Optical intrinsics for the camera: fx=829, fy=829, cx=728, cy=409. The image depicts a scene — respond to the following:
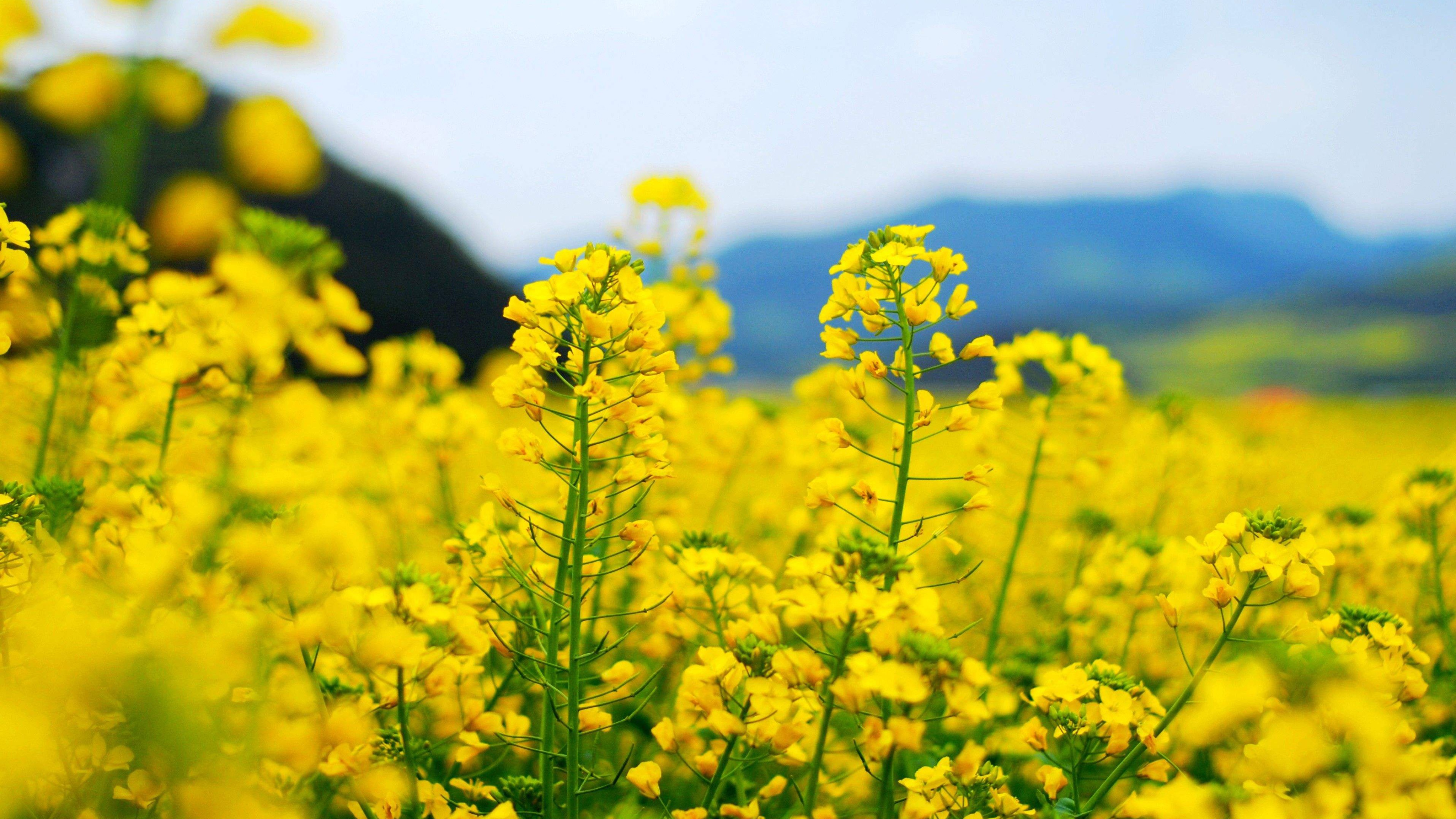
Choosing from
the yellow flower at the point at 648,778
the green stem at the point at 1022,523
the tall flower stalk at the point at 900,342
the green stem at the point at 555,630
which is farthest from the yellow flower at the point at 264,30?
the green stem at the point at 1022,523

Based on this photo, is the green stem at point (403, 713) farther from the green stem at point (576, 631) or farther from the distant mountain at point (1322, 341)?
the distant mountain at point (1322, 341)

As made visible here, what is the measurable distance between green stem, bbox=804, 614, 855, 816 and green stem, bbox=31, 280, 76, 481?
2.35 metres

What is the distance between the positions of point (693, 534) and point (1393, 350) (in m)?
93.1

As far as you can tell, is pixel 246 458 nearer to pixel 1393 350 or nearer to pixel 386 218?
pixel 386 218

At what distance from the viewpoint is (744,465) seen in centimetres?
431

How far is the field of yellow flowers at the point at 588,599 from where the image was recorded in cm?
140

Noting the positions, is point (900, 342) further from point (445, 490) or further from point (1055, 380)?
point (445, 490)

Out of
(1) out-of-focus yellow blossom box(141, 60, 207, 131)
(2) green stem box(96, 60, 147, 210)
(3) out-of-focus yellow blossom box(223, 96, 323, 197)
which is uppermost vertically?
(3) out-of-focus yellow blossom box(223, 96, 323, 197)

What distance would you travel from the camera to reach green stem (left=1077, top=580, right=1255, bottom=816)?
1703mm

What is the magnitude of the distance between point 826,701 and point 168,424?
6.11 feet

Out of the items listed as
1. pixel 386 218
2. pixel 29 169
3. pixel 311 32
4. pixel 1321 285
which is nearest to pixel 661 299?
pixel 311 32

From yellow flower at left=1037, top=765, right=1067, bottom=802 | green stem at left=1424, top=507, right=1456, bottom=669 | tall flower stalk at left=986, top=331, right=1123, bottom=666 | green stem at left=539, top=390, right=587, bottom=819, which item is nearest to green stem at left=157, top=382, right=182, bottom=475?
green stem at left=539, top=390, right=587, bottom=819

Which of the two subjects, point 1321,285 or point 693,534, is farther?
point 1321,285

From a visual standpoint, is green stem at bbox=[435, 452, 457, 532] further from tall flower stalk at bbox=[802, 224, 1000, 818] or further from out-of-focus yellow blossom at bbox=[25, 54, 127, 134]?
tall flower stalk at bbox=[802, 224, 1000, 818]
